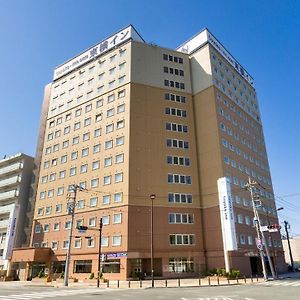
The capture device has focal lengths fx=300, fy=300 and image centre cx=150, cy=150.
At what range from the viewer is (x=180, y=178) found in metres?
53.0

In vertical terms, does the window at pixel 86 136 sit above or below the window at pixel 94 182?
above

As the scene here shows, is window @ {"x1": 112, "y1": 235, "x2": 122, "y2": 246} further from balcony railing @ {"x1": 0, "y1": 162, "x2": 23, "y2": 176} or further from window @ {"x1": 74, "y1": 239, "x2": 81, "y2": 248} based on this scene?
balcony railing @ {"x1": 0, "y1": 162, "x2": 23, "y2": 176}

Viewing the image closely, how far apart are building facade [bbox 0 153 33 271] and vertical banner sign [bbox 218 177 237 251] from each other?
42970mm

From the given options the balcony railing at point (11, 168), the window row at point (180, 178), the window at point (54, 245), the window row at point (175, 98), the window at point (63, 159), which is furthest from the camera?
the balcony railing at point (11, 168)

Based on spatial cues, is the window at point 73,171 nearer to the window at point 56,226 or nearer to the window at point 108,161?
the window at point 108,161

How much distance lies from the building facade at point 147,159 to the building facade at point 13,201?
7364mm

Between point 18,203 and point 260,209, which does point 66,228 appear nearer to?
point 18,203

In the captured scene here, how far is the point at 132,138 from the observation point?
52875 mm

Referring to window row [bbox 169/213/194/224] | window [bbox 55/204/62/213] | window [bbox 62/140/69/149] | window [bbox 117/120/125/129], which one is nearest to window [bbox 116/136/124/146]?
window [bbox 117/120/125/129]

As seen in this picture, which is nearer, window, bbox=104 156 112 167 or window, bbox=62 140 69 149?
window, bbox=104 156 112 167

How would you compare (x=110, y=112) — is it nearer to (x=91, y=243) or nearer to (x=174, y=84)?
(x=174, y=84)

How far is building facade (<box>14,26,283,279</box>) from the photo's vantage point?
1890 inches

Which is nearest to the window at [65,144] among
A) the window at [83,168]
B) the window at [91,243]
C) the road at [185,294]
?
the window at [83,168]

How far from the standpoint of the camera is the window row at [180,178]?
5229 centimetres
